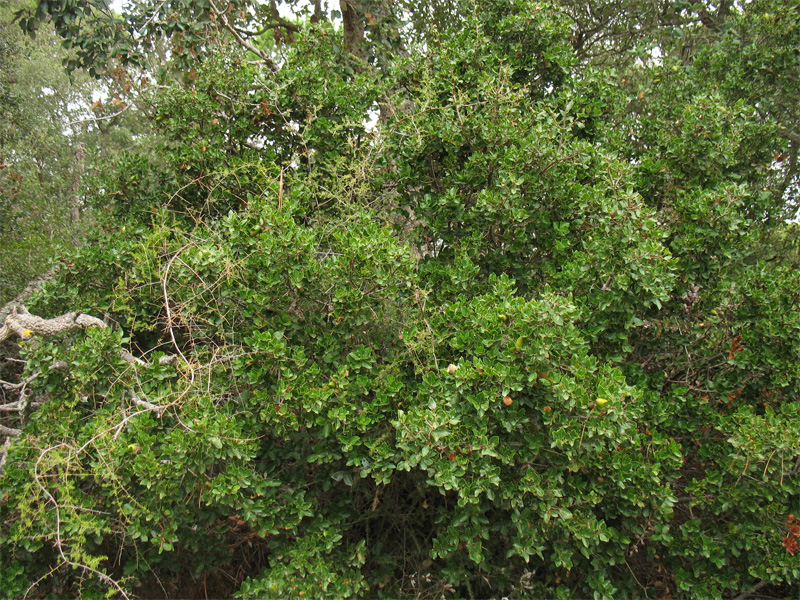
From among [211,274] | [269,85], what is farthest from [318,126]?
[211,274]

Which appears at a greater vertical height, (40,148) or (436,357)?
(40,148)

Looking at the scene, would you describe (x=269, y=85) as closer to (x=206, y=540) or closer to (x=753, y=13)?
(x=206, y=540)

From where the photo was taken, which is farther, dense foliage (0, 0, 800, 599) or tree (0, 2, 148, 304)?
tree (0, 2, 148, 304)

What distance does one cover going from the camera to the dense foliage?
2.95 meters

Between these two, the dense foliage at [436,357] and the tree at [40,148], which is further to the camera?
the tree at [40,148]

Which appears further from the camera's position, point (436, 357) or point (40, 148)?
point (40, 148)

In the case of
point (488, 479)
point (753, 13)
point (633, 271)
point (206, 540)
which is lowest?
point (206, 540)

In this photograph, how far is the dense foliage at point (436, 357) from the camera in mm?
2951

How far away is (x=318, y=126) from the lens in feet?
14.0

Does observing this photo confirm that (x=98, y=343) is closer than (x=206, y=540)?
Yes

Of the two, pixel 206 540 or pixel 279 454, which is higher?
pixel 279 454

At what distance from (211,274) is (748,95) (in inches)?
173

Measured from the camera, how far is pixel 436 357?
328cm

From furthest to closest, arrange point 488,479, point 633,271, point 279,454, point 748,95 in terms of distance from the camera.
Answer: point 748,95 → point 279,454 → point 633,271 → point 488,479
